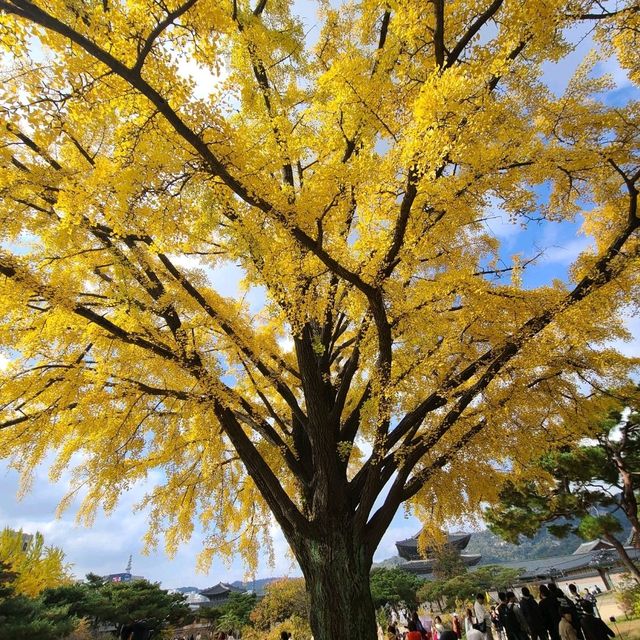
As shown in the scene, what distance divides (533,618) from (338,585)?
4.07m

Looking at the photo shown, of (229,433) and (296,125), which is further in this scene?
(296,125)

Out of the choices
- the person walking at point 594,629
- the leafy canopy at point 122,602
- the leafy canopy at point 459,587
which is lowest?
the person walking at point 594,629

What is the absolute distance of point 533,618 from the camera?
6.50 meters

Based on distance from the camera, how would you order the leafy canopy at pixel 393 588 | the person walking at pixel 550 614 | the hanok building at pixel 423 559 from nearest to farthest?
the person walking at pixel 550 614 → the leafy canopy at pixel 393 588 → the hanok building at pixel 423 559

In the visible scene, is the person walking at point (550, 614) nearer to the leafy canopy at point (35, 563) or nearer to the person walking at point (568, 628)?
the person walking at point (568, 628)

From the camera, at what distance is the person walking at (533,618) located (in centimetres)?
643

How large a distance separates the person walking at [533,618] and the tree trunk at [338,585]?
3527 millimetres

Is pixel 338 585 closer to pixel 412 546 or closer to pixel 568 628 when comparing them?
pixel 568 628

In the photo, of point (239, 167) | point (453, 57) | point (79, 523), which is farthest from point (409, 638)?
point (453, 57)

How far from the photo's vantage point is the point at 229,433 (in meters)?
5.35

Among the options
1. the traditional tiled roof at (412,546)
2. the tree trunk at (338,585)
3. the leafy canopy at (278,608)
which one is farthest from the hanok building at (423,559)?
the tree trunk at (338,585)

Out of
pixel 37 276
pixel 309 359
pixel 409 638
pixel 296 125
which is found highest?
pixel 296 125

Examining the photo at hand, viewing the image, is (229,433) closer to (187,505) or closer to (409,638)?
(187,505)

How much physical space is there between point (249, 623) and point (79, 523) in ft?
66.6
